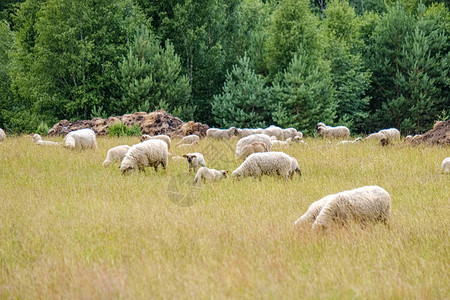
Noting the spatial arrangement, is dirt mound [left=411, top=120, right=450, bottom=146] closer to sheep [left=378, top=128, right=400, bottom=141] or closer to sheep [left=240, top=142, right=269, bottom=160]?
sheep [left=378, top=128, right=400, bottom=141]

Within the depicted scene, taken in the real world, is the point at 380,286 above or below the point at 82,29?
above

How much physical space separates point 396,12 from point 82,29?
24.0m

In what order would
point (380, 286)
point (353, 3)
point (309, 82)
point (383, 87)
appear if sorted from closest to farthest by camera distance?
point (380, 286) < point (309, 82) < point (383, 87) < point (353, 3)

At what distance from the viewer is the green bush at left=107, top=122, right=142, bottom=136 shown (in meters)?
23.4

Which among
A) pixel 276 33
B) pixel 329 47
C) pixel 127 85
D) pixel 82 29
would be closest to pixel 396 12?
pixel 329 47

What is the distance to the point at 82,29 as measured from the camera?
36.6 meters

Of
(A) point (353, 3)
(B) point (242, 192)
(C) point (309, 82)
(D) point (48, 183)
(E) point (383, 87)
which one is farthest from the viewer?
(A) point (353, 3)

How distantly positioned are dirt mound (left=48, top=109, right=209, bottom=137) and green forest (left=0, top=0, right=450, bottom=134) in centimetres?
802

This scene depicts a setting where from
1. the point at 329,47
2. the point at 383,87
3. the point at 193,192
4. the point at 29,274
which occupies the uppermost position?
the point at 29,274

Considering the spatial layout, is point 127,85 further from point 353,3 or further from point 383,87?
point 353,3

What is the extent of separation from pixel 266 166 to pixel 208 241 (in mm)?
5049

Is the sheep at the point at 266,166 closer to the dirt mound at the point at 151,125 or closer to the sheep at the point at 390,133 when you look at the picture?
the dirt mound at the point at 151,125

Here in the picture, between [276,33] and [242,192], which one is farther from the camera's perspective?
[276,33]

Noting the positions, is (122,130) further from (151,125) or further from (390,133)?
(390,133)
